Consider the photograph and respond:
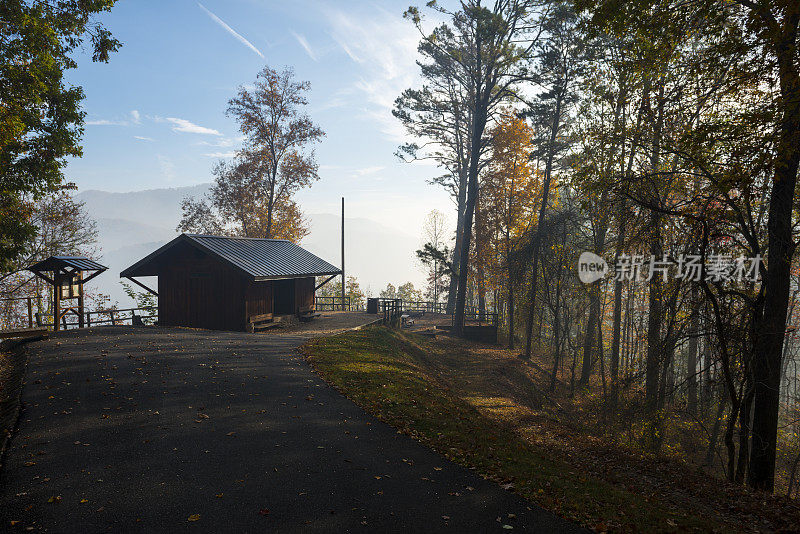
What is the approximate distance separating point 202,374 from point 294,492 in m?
6.36

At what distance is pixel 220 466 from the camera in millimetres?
6402

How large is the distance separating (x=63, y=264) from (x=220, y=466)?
49.1 feet

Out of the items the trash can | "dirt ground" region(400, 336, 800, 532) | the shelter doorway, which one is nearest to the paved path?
"dirt ground" region(400, 336, 800, 532)

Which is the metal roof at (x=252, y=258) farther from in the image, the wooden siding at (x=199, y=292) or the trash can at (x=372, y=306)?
the trash can at (x=372, y=306)

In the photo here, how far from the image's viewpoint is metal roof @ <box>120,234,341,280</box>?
20.4 m

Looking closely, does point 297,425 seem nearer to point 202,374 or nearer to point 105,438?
point 105,438

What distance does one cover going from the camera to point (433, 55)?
25.5 meters

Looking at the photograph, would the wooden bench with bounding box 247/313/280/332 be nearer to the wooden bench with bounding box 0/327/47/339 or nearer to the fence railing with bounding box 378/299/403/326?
the fence railing with bounding box 378/299/403/326

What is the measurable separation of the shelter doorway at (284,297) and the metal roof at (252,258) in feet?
5.21

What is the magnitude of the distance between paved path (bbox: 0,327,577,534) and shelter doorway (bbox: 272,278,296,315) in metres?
15.3

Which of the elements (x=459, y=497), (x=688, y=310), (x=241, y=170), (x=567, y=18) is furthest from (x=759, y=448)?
(x=241, y=170)

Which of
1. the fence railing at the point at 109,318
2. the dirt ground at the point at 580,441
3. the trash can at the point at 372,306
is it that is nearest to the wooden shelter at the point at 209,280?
the fence railing at the point at 109,318

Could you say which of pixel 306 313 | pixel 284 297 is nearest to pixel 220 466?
pixel 284 297


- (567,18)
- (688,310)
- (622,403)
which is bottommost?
(622,403)
